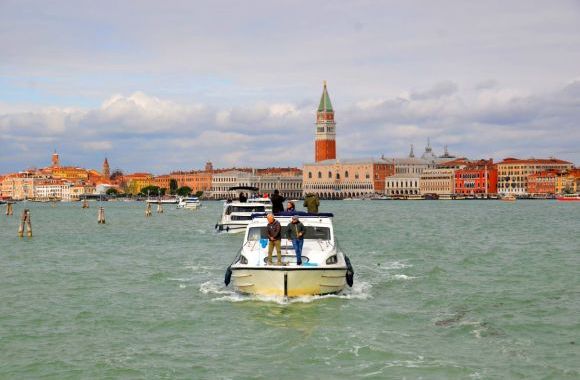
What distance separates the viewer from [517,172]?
586ft

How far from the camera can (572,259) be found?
27047 mm

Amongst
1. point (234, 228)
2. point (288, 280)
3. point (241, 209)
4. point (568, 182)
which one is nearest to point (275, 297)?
point (288, 280)

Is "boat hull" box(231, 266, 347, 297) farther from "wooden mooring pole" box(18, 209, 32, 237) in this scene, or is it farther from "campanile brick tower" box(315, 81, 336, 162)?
"campanile brick tower" box(315, 81, 336, 162)

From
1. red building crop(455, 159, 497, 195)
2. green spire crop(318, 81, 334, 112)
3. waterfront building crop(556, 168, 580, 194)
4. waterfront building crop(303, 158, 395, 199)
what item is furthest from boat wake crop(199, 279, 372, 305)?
green spire crop(318, 81, 334, 112)

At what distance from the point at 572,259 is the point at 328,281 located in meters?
13.0

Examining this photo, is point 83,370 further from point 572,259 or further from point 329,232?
point 572,259

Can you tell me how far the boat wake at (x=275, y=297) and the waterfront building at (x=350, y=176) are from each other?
173 metres

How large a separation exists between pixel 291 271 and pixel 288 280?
17 cm

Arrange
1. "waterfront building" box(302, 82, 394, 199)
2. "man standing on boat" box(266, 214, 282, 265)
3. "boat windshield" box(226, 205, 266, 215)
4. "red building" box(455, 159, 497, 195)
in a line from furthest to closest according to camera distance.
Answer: "waterfront building" box(302, 82, 394, 199), "red building" box(455, 159, 497, 195), "boat windshield" box(226, 205, 266, 215), "man standing on boat" box(266, 214, 282, 265)

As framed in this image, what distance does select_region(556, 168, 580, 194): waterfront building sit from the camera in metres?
164

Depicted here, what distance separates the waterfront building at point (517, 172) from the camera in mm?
177375

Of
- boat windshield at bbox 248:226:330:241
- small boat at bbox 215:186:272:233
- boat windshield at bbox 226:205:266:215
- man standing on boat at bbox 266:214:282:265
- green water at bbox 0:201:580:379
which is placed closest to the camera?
green water at bbox 0:201:580:379

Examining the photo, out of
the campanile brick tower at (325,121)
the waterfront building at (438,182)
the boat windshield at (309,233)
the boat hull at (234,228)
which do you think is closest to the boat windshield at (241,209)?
the boat hull at (234,228)

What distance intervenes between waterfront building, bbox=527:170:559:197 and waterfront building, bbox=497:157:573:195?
2092 millimetres
